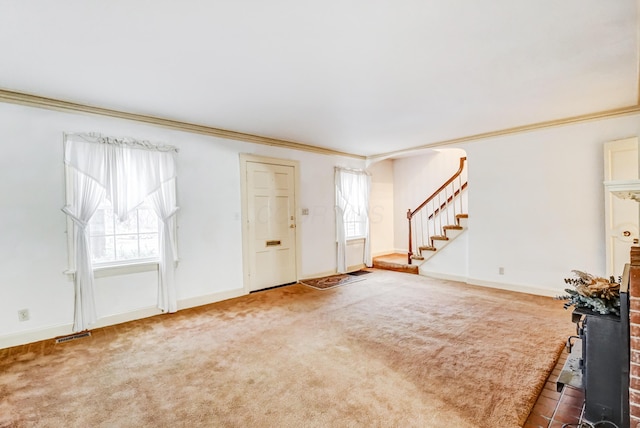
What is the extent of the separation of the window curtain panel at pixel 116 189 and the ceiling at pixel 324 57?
482mm

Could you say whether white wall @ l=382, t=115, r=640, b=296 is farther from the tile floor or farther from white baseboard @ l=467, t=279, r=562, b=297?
the tile floor

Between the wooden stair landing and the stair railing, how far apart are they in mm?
187

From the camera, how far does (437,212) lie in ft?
22.6

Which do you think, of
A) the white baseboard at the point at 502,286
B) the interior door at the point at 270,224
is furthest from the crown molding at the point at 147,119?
the white baseboard at the point at 502,286

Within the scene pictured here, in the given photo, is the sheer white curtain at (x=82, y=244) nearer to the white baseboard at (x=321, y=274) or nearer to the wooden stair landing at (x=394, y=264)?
the white baseboard at (x=321, y=274)

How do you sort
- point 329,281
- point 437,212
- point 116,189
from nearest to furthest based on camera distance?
point 116,189 < point 329,281 < point 437,212

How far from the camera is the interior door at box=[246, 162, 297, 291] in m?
5.02

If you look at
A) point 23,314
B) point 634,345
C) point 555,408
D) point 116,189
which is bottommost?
point 555,408

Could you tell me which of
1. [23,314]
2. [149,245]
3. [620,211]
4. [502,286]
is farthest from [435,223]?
[23,314]

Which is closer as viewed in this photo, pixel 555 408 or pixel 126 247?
pixel 555 408

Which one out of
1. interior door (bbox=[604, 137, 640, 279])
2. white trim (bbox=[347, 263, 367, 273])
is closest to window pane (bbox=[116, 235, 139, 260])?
white trim (bbox=[347, 263, 367, 273])

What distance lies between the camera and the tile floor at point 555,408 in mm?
1906

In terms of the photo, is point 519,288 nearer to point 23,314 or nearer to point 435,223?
point 435,223

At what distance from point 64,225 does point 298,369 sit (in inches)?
118
